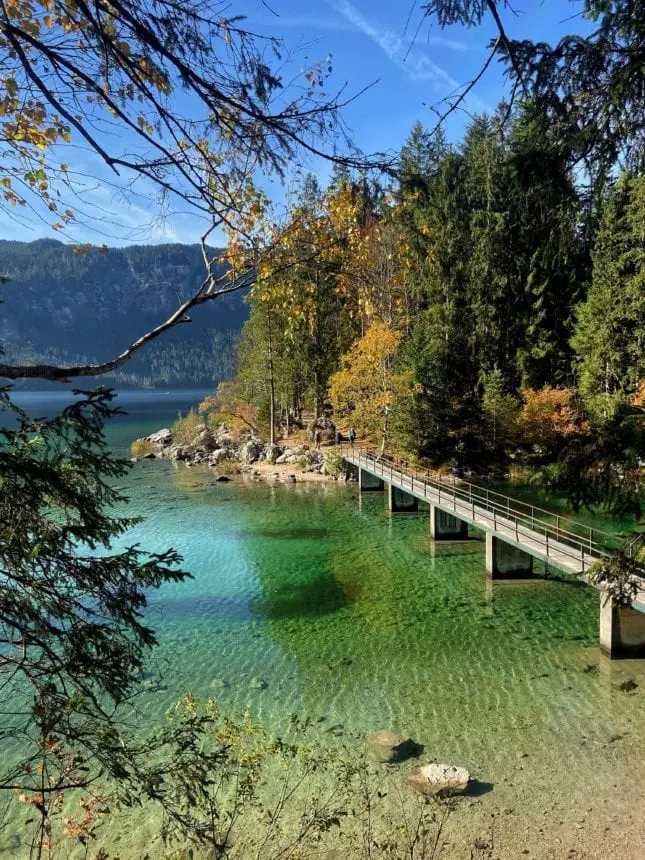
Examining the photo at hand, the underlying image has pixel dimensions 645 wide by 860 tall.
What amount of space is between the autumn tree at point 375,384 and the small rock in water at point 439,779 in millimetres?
24173

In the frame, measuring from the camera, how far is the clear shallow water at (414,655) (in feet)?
30.8

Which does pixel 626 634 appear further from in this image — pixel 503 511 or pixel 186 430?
pixel 186 430

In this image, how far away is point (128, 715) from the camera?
10.9 metres

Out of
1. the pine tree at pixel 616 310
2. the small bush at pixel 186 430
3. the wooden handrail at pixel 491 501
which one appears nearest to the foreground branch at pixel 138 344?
the wooden handrail at pixel 491 501

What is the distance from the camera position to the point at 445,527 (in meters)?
23.9

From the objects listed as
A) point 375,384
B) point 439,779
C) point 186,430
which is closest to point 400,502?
point 375,384

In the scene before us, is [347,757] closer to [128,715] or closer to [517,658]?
[128,715]

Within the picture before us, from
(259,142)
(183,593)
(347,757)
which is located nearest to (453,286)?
(183,593)

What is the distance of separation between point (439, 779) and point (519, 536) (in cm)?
1026

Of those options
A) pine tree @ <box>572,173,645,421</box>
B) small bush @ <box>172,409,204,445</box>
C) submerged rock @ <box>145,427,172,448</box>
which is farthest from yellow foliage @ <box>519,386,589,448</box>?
submerged rock @ <box>145,427,172,448</box>

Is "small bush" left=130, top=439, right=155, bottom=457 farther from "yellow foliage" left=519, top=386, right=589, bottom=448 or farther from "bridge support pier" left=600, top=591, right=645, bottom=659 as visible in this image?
"bridge support pier" left=600, top=591, right=645, bottom=659

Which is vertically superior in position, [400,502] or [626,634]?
[626,634]

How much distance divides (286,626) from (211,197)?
1377cm

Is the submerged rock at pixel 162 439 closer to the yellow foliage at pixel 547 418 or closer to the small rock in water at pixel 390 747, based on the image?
the yellow foliage at pixel 547 418
